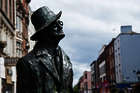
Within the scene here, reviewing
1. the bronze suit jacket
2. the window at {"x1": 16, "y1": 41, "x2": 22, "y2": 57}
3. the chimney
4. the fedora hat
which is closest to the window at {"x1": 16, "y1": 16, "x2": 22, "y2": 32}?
the window at {"x1": 16, "y1": 41, "x2": 22, "y2": 57}

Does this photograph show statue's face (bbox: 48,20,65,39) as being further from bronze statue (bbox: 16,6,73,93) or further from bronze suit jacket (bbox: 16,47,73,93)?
bronze suit jacket (bbox: 16,47,73,93)

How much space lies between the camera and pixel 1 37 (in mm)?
29531

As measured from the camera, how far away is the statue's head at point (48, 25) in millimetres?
4230

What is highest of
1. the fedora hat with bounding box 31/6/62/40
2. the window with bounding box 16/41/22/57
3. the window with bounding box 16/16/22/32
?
the window with bounding box 16/16/22/32

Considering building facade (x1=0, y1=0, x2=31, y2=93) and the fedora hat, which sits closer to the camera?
the fedora hat

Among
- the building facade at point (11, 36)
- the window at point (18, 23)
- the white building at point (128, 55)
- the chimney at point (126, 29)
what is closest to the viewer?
the building facade at point (11, 36)

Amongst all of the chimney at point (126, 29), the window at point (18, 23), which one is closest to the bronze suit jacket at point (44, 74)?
the window at point (18, 23)

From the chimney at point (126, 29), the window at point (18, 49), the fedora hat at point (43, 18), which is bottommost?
the fedora hat at point (43, 18)

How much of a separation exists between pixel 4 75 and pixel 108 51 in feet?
183

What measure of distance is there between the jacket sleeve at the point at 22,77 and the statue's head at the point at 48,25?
0.38m

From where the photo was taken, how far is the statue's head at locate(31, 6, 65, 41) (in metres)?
4.23

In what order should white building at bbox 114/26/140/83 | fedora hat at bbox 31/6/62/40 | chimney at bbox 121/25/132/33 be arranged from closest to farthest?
fedora hat at bbox 31/6/62/40 → white building at bbox 114/26/140/83 → chimney at bbox 121/25/132/33

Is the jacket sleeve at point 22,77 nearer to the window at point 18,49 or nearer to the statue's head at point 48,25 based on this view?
the statue's head at point 48,25

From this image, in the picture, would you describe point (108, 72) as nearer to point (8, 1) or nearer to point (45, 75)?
point (8, 1)
